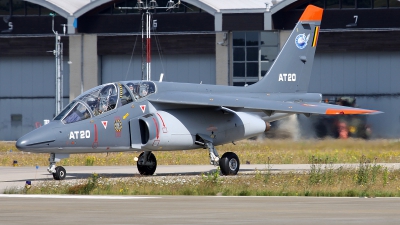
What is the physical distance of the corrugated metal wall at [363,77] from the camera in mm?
49719

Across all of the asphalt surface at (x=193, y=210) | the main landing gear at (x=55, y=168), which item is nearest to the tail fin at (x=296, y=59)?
the main landing gear at (x=55, y=168)

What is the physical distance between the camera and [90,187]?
61.4 ft

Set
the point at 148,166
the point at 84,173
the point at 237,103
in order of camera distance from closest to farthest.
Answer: the point at 237,103, the point at 148,166, the point at 84,173

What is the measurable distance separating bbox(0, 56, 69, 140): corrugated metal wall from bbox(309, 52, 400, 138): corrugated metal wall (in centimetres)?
1793

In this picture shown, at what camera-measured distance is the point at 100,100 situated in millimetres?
22484

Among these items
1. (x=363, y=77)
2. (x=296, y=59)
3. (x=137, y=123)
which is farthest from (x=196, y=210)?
(x=363, y=77)

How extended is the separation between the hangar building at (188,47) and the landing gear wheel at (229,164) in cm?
2545

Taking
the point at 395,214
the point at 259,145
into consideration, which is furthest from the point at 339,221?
the point at 259,145

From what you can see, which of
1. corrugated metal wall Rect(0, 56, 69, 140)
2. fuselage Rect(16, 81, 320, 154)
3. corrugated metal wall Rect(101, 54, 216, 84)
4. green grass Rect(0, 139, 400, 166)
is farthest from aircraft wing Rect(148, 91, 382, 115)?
corrugated metal wall Rect(0, 56, 69, 140)

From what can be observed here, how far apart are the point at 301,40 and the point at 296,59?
0.66 metres

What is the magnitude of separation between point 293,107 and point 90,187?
24.9 ft

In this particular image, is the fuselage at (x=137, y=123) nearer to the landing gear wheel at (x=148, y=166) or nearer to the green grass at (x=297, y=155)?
the landing gear wheel at (x=148, y=166)

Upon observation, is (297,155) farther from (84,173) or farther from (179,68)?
(179,68)

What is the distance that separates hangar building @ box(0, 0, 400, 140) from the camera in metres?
50.1
